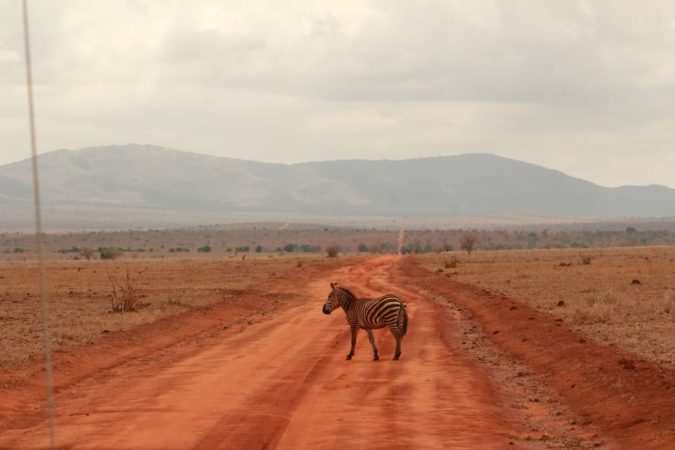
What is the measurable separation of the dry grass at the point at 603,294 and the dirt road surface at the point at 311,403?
2.90m

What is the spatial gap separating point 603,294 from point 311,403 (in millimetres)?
19479

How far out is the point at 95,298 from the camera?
39406 mm

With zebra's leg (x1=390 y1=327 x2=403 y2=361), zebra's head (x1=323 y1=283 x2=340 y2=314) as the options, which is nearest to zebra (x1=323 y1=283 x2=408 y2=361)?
zebra's leg (x1=390 y1=327 x2=403 y2=361)

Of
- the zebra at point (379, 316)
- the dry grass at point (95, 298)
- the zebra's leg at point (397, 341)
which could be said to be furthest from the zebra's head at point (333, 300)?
the dry grass at point (95, 298)

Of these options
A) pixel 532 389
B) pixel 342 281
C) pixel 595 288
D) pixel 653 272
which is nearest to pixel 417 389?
pixel 532 389

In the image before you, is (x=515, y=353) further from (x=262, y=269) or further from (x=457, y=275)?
(x=262, y=269)

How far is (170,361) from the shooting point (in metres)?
20.8

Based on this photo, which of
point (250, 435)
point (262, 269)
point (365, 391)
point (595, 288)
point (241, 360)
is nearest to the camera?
point (250, 435)

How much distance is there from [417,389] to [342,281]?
3289cm

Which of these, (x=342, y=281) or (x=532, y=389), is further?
(x=342, y=281)

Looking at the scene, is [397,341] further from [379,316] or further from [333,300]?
[333,300]

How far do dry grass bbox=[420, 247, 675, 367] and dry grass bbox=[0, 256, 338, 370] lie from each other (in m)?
10.9

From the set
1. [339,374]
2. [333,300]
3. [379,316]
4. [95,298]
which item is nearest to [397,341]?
[379,316]

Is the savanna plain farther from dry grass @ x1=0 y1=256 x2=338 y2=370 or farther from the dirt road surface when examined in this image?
dry grass @ x1=0 y1=256 x2=338 y2=370
